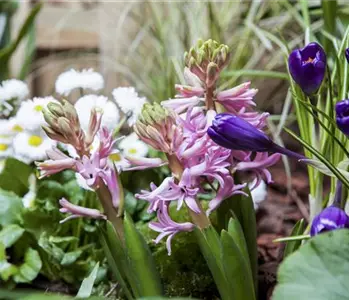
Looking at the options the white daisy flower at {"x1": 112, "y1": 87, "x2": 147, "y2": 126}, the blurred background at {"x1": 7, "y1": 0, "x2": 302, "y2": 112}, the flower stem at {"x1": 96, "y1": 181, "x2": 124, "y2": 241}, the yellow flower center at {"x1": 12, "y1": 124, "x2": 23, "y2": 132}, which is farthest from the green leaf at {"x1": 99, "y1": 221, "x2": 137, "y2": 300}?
the blurred background at {"x1": 7, "y1": 0, "x2": 302, "y2": 112}

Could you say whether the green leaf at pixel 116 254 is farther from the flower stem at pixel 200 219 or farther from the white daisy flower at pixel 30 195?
the white daisy flower at pixel 30 195

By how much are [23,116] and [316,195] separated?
43 centimetres

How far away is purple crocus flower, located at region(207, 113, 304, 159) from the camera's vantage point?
1.71 feet

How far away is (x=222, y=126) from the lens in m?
0.52

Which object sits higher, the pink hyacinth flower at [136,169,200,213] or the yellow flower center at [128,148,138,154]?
the pink hyacinth flower at [136,169,200,213]

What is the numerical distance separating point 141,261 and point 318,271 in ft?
0.66

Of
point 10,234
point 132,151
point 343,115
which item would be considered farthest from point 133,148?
→ point 343,115


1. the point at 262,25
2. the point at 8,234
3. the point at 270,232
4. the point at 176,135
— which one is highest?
the point at 262,25

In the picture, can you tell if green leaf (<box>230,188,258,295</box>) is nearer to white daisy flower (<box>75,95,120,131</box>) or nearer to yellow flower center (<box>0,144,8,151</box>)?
white daisy flower (<box>75,95,120,131</box>)

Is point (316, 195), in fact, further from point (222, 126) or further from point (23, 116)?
point (23, 116)

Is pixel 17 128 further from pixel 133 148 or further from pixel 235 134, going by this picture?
pixel 235 134

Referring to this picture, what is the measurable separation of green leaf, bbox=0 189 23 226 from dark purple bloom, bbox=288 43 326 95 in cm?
45

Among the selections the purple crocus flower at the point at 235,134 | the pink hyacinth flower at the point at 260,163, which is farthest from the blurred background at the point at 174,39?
the purple crocus flower at the point at 235,134

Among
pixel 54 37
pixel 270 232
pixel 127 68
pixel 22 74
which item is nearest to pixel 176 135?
pixel 270 232
